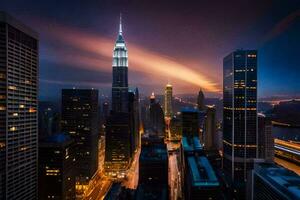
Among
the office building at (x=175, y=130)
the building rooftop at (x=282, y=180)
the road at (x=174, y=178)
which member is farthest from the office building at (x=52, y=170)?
the office building at (x=175, y=130)

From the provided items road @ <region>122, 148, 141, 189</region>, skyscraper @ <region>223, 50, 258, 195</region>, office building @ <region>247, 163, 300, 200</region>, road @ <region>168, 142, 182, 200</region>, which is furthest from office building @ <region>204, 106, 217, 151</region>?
office building @ <region>247, 163, 300, 200</region>

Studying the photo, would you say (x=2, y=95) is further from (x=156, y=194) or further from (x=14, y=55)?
(x=156, y=194)

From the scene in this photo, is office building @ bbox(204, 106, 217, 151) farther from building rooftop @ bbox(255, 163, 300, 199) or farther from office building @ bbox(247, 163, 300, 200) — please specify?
building rooftop @ bbox(255, 163, 300, 199)

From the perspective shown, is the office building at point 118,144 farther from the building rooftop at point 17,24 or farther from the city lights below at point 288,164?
the building rooftop at point 17,24

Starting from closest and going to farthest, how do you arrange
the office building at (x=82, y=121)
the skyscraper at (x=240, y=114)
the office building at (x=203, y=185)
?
the office building at (x=203, y=185) < the skyscraper at (x=240, y=114) < the office building at (x=82, y=121)

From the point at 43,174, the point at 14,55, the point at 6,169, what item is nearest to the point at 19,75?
the point at 14,55

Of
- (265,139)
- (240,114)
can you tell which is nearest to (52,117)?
(240,114)
